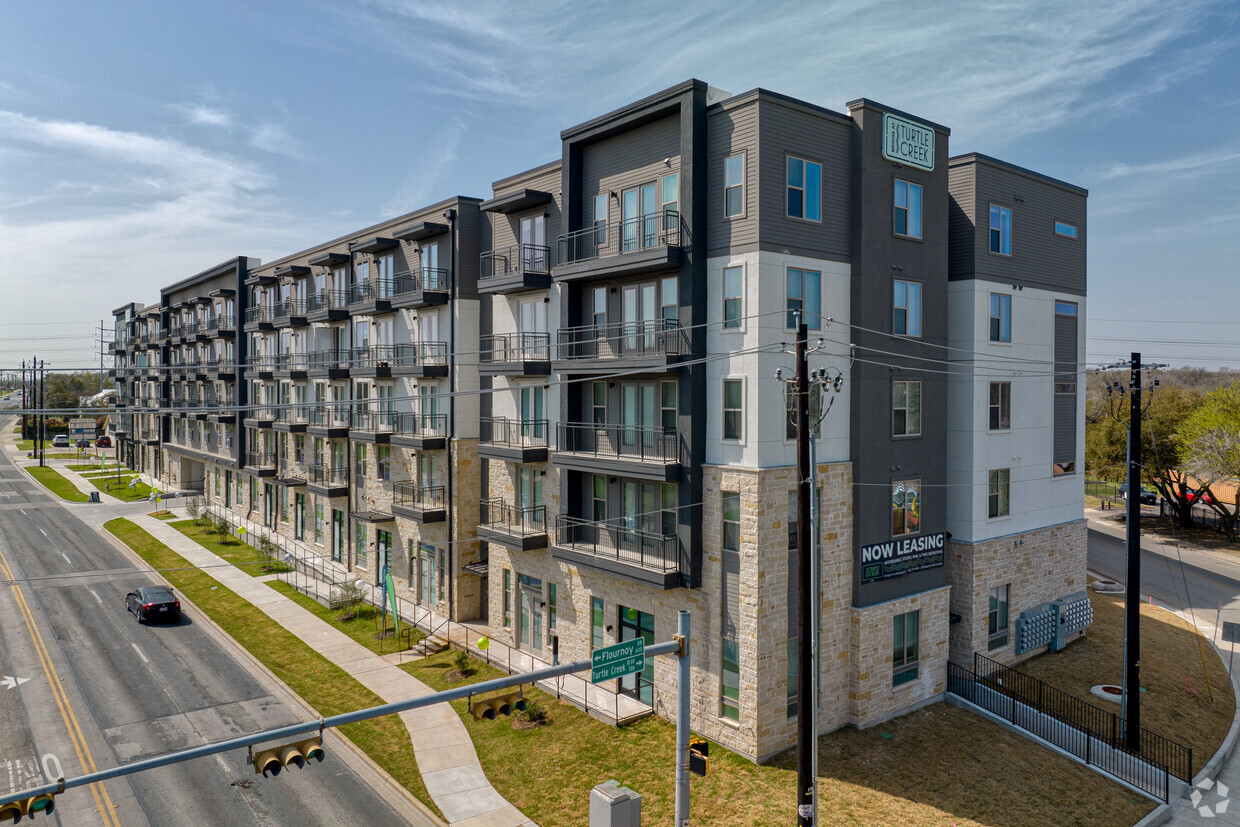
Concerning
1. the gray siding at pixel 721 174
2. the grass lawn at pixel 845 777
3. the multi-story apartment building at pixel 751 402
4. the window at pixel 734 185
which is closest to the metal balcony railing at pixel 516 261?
the multi-story apartment building at pixel 751 402

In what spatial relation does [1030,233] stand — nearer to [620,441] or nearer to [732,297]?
[732,297]

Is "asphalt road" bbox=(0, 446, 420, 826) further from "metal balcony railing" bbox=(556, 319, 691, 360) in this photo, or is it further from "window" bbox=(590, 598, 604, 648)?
"metal balcony railing" bbox=(556, 319, 691, 360)

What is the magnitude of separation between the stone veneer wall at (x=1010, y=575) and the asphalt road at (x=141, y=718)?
62.8 ft

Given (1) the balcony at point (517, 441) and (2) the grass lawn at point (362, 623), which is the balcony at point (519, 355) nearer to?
(1) the balcony at point (517, 441)

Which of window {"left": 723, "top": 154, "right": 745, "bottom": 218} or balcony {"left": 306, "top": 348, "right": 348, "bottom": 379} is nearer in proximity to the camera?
window {"left": 723, "top": 154, "right": 745, "bottom": 218}

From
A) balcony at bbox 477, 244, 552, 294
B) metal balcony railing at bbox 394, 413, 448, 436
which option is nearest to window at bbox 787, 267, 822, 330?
balcony at bbox 477, 244, 552, 294

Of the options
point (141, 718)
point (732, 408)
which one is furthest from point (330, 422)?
point (732, 408)

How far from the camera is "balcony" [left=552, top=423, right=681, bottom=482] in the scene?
21.8 m

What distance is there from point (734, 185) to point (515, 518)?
15.1m

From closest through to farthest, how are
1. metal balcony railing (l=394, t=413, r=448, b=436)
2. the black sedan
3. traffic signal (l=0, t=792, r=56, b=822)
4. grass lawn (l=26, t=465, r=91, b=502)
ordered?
traffic signal (l=0, t=792, r=56, b=822), the black sedan, metal balcony railing (l=394, t=413, r=448, b=436), grass lawn (l=26, t=465, r=91, b=502)

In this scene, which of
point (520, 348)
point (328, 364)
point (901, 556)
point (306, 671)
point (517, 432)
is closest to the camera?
point (901, 556)

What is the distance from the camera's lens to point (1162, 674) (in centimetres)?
2728

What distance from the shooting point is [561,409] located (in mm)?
25641

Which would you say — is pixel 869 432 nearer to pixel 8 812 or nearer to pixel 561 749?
pixel 561 749
